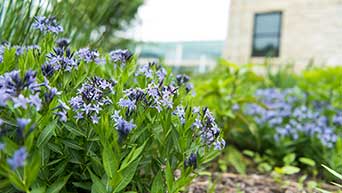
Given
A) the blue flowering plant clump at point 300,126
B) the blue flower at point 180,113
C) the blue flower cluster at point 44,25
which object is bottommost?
the blue flowering plant clump at point 300,126

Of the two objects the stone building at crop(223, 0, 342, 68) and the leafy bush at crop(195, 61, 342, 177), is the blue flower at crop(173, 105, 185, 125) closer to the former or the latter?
the leafy bush at crop(195, 61, 342, 177)

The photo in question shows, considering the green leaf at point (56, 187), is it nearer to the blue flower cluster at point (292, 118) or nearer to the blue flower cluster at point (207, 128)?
the blue flower cluster at point (207, 128)

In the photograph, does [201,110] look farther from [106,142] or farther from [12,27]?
[12,27]

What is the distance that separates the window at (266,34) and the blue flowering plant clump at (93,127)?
471 inches

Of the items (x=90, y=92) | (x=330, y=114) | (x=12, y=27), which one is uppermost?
(x=12, y=27)

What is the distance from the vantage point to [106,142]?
0.75m

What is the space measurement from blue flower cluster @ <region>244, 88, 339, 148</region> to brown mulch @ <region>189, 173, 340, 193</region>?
40 centimetres

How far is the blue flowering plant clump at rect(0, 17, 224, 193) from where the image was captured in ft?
2.34

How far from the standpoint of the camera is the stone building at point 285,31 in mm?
10961

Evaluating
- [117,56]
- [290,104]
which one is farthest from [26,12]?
[290,104]

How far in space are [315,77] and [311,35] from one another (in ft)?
30.6

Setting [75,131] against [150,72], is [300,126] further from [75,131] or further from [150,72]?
[75,131]

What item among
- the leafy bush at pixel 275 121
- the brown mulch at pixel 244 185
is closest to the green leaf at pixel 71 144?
the brown mulch at pixel 244 185

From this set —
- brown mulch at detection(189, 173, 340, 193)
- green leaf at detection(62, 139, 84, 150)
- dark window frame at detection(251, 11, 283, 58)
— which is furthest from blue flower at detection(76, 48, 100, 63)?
dark window frame at detection(251, 11, 283, 58)
